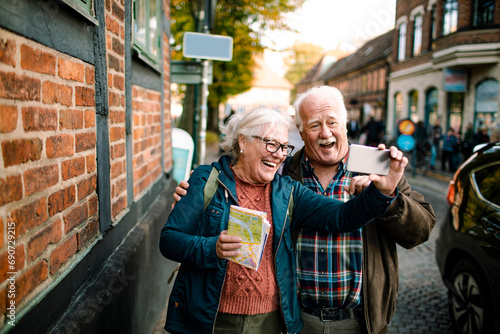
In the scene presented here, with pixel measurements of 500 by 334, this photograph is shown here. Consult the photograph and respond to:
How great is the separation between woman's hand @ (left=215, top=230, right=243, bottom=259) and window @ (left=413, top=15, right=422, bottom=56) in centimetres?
2334

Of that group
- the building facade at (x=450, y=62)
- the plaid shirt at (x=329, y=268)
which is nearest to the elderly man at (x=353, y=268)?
the plaid shirt at (x=329, y=268)

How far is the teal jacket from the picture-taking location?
69.9 inches

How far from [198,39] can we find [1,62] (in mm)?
4859

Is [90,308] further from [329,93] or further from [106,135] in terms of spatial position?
[329,93]

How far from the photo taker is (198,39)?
5.77m

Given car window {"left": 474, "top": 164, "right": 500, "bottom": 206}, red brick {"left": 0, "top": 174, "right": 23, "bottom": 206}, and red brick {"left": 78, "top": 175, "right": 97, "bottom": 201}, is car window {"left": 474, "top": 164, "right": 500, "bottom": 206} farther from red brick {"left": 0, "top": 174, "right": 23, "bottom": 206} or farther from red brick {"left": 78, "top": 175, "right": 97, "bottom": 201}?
red brick {"left": 0, "top": 174, "right": 23, "bottom": 206}

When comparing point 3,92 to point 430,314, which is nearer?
point 3,92

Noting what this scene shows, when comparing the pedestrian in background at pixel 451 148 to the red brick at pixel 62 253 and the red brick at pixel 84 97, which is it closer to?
the red brick at pixel 84 97

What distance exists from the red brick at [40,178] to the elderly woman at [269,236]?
527 mm

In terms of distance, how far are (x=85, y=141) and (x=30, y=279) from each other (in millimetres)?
716

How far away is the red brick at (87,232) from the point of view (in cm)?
187

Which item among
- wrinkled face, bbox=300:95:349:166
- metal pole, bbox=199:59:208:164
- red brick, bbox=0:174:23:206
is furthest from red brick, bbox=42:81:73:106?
metal pole, bbox=199:59:208:164

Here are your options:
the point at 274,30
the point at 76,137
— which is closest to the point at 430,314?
the point at 76,137

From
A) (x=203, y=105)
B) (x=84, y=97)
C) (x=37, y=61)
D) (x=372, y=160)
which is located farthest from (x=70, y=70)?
(x=203, y=105)
